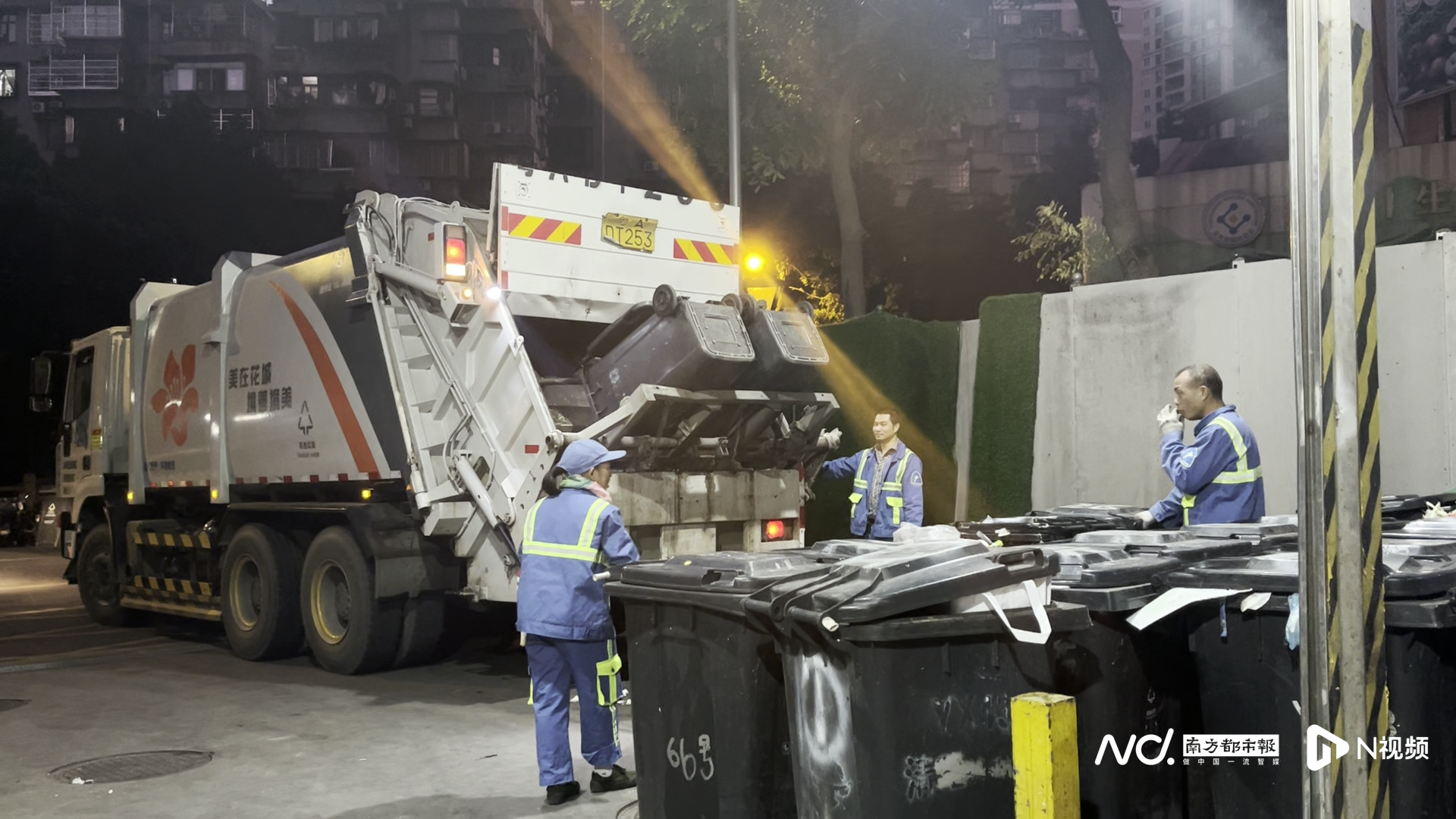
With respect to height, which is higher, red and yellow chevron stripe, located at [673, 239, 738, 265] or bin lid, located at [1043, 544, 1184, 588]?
red and yellow chevron stripe, located at [673, 239, 738, 265]

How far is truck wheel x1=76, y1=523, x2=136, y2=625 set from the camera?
11359mm

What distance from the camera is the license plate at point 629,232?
7.85 meters

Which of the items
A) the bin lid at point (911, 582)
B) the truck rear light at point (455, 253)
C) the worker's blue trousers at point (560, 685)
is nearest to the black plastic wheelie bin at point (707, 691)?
the bin lid at point (911, 582)

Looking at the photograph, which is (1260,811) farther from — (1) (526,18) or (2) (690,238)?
(1) (526,18)

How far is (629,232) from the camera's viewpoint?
7988 mm

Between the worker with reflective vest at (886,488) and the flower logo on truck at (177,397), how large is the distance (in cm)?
549

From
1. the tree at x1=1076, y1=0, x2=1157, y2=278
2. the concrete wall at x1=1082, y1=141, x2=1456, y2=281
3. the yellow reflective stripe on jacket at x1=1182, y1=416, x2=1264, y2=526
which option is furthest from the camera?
the concrete wall at x1=1082, y1=141, x2=1456, y2=281

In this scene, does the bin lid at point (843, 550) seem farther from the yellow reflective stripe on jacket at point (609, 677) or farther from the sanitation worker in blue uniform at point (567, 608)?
the yellow reflective stripe on jacket at point (609, 677)

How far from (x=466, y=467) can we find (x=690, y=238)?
7.23 feet

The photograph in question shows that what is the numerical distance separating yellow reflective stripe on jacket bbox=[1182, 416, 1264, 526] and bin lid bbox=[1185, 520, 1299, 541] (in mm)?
866

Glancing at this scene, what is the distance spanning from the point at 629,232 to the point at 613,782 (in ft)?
12.4

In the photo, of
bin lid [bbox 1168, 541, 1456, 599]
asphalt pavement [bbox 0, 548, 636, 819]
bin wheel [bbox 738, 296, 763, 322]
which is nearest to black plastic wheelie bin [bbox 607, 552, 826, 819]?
asphalt pavement [bbox 0, 548, 636, 819]

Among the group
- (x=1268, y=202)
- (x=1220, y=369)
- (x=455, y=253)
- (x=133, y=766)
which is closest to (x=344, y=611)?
(x=133, y=766)

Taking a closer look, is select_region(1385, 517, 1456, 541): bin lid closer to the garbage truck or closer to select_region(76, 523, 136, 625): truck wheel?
the garbage truck
